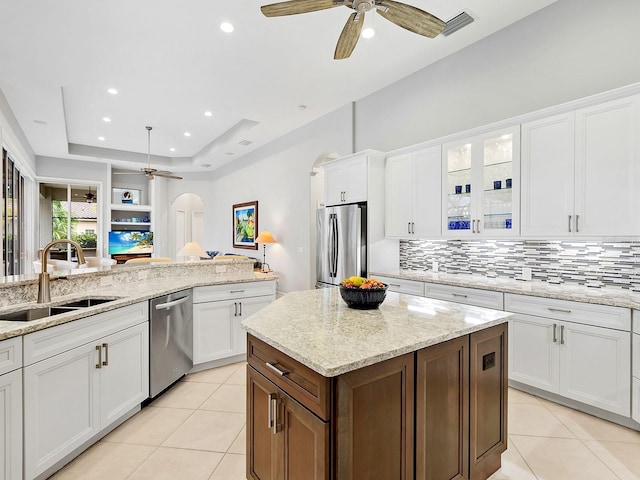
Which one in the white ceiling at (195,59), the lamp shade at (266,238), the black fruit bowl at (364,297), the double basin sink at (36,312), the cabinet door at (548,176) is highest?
the white ceiling at (195,59)

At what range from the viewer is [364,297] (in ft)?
6.40

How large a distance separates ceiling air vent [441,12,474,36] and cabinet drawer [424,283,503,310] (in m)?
2.40

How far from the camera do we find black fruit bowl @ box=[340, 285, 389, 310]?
195 cm

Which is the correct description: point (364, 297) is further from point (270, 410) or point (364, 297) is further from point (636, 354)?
point (636, 354)

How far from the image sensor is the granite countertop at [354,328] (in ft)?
4.11

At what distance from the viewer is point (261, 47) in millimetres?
3453

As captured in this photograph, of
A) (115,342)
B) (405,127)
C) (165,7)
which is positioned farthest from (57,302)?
(405,127)

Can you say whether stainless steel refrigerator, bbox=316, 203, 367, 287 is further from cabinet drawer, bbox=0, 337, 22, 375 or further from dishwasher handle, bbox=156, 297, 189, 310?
cabinet drawer, bbox=0, 337, 22, 375

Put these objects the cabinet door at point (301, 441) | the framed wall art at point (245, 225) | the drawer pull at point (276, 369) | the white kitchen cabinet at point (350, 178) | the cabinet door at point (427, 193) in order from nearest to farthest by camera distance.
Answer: the cabinet door at point (301, 441)
the drawer pull at point (276, 369)
the cabinet door at point (427, 193)
the white kitchen cabinet at point (350, 178)
the framed wall art at point (245, 225)

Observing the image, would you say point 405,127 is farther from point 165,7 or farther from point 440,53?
point 165,7

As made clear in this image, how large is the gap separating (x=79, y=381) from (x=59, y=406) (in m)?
0.16

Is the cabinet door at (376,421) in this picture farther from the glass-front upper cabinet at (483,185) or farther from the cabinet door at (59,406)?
the glass-front upper cabinet at (483,185)

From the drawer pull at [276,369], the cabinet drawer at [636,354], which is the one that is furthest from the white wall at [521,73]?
the drawer pull at [276,369]

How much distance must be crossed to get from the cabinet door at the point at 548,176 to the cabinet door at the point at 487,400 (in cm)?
141
